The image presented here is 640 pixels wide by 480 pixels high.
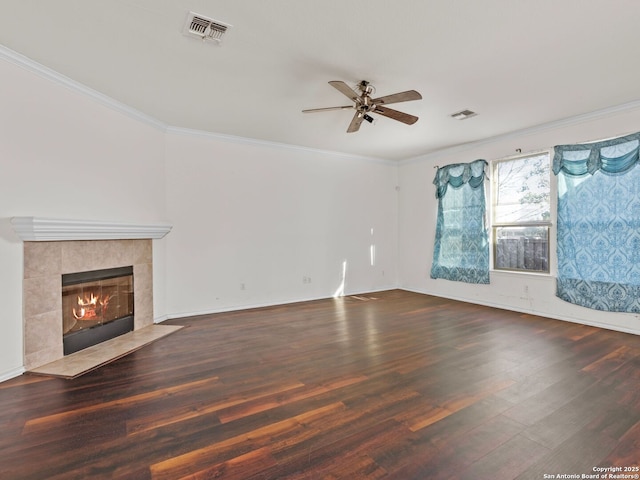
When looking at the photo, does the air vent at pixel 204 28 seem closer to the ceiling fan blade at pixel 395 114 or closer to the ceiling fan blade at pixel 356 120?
the ceiling fan blade at pixel 356 120

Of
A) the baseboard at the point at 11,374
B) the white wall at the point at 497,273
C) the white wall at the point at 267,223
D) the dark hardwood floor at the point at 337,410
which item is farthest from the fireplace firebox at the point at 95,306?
the white wall at the point at 497,273

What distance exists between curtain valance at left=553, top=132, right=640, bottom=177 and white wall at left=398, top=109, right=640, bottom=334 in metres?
0.14

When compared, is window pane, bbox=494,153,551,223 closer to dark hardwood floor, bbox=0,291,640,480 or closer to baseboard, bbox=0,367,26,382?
dark hardwood floor, bbox=0,291,640,480

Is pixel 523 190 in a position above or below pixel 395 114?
below

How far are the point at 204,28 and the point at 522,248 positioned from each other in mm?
5043

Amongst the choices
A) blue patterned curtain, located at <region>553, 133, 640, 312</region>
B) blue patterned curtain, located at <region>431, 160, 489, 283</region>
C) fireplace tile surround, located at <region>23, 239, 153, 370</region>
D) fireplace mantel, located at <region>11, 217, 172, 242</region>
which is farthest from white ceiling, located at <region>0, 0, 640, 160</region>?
fireplace tile surround, located at <region>23, 239, 153, 370</region>

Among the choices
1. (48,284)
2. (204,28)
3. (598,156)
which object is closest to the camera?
(204,28)

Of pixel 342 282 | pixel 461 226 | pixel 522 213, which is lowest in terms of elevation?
pixel 342 282

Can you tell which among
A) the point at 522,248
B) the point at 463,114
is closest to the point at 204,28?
the point at 463,114

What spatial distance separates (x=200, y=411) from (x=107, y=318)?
225cm

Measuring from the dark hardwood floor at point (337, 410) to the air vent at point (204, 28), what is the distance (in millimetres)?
2713

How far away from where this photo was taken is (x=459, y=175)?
572cm

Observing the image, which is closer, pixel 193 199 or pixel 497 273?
pixel 193 199

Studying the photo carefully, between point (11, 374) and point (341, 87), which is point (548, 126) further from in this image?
point (11, 374)
